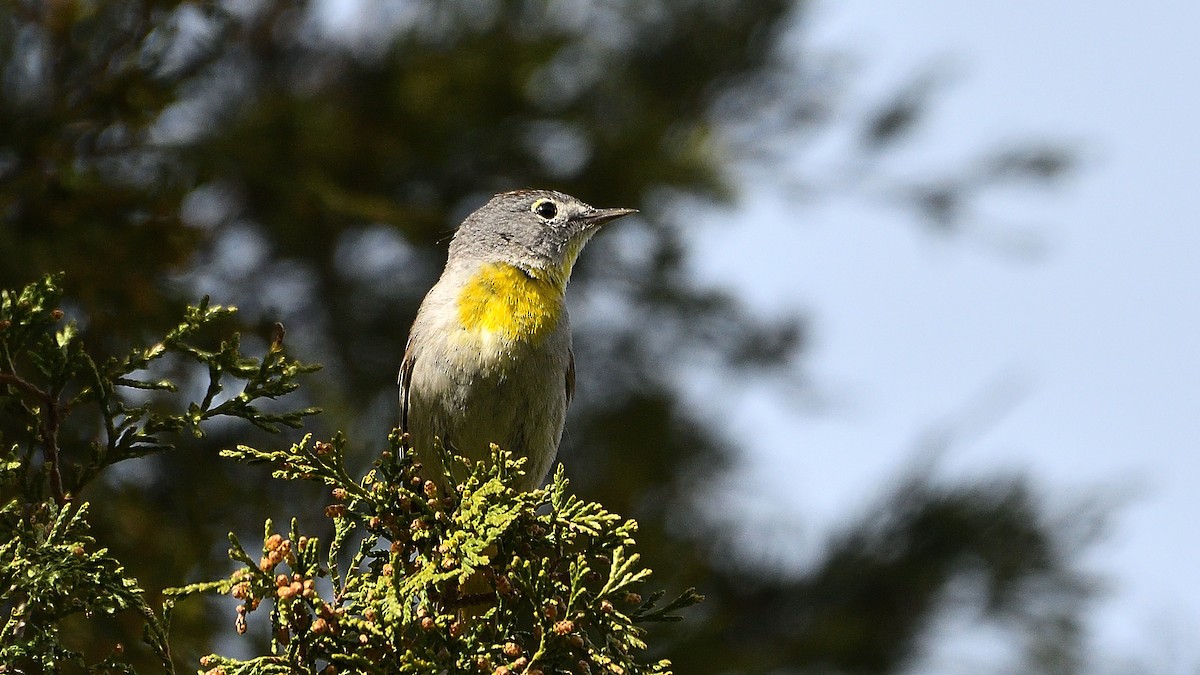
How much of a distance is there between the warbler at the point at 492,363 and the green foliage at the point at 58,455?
1431 mm

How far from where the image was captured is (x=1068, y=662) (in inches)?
326

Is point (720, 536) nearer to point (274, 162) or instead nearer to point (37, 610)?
point (274, 162)

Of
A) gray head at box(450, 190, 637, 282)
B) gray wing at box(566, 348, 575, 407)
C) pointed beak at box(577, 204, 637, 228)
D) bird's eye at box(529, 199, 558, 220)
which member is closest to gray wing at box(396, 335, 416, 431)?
gray head at box(450, 190, 637, 282)

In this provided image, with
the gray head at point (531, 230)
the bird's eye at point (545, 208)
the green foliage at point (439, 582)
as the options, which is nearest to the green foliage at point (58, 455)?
the green foliage at point (439, 582)

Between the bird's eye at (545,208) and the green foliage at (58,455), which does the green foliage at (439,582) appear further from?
the bird's eye at (545,208)

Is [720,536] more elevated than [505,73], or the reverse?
[505,73]

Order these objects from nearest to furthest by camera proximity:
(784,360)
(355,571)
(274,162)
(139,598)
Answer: (139,598) → (355,571) → (274,162) → (784,360)

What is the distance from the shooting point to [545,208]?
5738 millimetres

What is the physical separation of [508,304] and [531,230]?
74 centimetres

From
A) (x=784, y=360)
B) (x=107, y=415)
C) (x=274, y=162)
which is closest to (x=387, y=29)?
(x=274, y=162)

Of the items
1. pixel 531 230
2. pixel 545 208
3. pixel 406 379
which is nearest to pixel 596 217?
pixel 545 208

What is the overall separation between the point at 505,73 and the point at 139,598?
444 centimetres

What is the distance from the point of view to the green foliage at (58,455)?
275 cm

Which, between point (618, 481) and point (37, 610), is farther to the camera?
point (618, 481)
